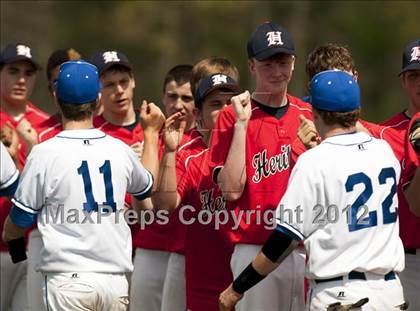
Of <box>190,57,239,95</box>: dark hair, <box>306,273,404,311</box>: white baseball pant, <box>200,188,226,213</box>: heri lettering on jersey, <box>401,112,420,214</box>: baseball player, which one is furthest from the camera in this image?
<box>190,57,239,95</box>: dark hair

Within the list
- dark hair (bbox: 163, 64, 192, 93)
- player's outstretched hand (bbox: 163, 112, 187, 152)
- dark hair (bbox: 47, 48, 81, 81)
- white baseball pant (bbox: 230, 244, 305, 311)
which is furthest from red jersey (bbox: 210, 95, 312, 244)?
A: dark hair (bbox: 47, 48, 81, 81)

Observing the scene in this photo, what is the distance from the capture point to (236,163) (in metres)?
6.94

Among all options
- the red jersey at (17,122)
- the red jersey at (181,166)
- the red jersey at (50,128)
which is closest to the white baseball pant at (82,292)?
the red jersey at (181,166)

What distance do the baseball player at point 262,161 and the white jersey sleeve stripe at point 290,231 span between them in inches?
34.5

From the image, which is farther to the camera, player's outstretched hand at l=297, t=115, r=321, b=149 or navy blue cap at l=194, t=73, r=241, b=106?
navy blue cap at l=194, t=73, r=241, b=106

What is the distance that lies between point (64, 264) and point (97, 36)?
21.5 m

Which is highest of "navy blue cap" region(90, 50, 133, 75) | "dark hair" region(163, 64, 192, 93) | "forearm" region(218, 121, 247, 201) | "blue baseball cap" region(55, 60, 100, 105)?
"navy blue cap" region(90, 50, 133, 75)

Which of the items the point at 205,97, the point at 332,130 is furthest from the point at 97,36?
the point at 332,130

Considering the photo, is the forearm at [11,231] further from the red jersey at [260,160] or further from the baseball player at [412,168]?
the baseball player at [412,168]

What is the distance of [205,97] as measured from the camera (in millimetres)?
7820

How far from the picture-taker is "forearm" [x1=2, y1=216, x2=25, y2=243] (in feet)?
22.8

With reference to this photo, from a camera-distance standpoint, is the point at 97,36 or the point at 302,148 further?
the point at 97,36

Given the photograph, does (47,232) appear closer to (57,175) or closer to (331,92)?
(57,175)

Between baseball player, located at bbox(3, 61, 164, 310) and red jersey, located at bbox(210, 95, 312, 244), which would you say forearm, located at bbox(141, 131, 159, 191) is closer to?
red jersey, located at bbox(210, 95, 312, 244)
